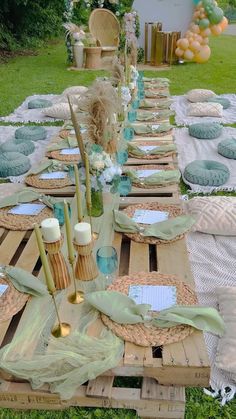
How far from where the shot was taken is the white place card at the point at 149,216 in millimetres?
2036

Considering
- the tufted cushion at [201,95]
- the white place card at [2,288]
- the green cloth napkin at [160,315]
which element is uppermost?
the green cloth napkin at [160,315]

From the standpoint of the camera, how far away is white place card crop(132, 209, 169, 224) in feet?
6.68

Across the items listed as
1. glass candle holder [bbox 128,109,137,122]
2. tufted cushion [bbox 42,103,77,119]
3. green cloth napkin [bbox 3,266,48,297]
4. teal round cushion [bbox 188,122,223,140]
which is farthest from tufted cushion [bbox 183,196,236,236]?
tufted cushion [bbox 42,103,77,119]

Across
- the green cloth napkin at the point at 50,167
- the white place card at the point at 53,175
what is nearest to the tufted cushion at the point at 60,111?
the green cloth napkin at the point at 50,167

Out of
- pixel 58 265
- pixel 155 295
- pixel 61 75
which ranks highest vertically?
pixel 58 265

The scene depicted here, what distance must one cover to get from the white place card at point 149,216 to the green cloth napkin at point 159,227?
58 mm

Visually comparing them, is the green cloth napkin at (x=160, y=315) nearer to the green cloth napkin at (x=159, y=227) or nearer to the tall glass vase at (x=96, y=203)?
the green cloth napkin at (x=159, y=227)

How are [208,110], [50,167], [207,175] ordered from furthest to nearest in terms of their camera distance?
[208,110]
[207,175]
[50,167]

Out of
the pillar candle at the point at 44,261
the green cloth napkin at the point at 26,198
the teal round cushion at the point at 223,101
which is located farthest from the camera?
the teal round cushion at the point at 223,101

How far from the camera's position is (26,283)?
1.58 metres

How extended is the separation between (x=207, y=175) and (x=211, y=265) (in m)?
1.12

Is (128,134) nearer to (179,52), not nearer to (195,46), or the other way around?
(179,52)

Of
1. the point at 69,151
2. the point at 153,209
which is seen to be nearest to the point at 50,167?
the point at 69,151

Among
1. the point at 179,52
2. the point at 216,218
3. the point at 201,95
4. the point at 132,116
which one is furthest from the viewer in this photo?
the point at 179,52
